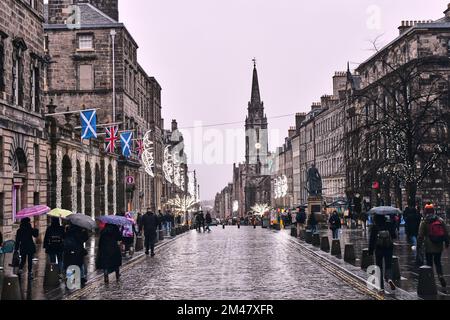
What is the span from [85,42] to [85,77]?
302cm

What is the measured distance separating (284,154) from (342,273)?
124698 mm

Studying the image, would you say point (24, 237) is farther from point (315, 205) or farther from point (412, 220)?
point (315, 205)

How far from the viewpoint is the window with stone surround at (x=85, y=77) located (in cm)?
6375

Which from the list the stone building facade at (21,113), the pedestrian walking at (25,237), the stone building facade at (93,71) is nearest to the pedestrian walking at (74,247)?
the pedestrian walking at (25,237)

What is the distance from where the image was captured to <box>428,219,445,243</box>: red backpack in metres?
17.5

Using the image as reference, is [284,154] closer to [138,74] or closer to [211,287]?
[138,74]

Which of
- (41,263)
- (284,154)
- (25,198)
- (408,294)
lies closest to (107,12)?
(25,198)

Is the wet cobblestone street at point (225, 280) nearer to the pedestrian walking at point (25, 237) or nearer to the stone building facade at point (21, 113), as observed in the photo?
the pedestrian walking at point (25, 237)

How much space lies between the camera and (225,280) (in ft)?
67.4

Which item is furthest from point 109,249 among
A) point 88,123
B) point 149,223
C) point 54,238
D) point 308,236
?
point 308,236

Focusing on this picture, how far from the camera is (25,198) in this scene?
35.0m

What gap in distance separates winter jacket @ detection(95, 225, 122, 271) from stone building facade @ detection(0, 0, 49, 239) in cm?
1282

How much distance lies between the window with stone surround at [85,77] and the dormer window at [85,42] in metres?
1.56

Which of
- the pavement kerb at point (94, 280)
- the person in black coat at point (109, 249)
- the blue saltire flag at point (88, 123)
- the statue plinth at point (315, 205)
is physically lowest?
the pavement kerb at point (94, 280)
